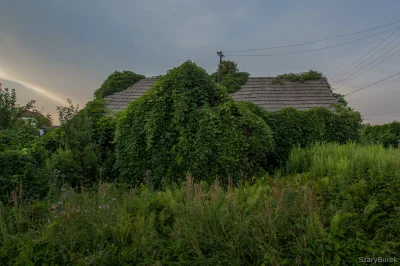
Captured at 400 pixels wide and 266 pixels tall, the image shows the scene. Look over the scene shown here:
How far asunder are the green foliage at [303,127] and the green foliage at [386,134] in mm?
8775

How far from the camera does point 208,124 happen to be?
7414mm

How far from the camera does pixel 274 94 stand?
46.9ft

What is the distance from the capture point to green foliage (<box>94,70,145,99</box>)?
14.4 meters

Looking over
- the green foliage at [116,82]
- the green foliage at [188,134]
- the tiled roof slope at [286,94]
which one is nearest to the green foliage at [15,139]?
the green foliage at [188,134]

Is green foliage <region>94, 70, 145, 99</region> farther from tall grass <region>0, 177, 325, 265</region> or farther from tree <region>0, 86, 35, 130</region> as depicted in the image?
tall grass <region>0, 177, 325, 265</region>

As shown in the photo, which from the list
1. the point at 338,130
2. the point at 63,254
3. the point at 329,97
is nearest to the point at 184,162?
the point at 63,254

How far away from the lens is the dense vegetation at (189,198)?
11.1 feet

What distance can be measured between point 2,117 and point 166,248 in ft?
28.6

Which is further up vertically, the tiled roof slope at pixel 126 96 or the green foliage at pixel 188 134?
the tiled roof slope at pixel 126 96

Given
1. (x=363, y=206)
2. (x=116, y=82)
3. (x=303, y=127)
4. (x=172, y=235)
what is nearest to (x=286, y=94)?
(x=303, y=127)

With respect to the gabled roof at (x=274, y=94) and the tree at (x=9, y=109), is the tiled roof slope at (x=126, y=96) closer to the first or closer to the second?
the gabled roof at (x=274, y=94)

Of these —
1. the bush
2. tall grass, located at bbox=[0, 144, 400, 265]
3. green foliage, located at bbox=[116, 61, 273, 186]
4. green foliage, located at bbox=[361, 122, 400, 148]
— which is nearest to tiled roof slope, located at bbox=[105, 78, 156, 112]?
green foliage, located at bbox=[116, 61, 273, 186]

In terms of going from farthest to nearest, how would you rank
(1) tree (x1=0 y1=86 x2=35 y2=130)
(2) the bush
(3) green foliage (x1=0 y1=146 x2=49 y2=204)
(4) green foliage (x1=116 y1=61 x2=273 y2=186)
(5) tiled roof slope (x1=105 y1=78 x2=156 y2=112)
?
(5) tiled roof slope (x1=105 y1=78 x2=156 y2=112) → (1) tree (x1=0 y1=86 x2=35 y2=130) → (4) green foliage (x1=116 y1=61 x2=273 y2=186) → (2) the bush → (3) green foliage (x1=0 y1=146 x2=49 y2=204)

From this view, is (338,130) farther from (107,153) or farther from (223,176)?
(107,153)
